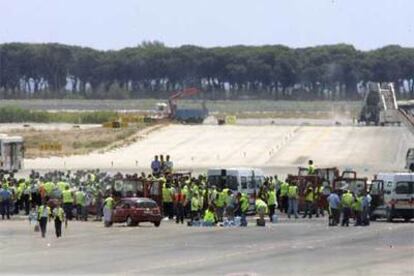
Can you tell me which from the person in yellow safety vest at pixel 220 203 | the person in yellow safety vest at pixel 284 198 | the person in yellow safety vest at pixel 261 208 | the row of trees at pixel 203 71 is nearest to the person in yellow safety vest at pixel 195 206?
the person in yellow safety vest at pixel 220 203

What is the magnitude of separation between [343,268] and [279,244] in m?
6.90

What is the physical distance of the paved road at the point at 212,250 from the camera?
1211 inches

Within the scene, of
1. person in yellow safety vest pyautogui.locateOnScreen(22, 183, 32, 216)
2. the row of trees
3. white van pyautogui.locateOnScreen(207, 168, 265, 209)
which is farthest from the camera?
the row of trees

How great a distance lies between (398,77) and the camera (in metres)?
134

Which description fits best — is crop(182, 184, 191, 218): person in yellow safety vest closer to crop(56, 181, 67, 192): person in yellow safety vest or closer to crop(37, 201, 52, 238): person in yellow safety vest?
crop(56, 181, 67, 192): person in yellow safety vest

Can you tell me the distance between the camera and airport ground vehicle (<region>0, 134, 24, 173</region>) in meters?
73.8

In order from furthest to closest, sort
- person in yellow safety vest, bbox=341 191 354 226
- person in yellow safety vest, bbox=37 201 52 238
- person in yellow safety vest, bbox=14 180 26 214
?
1. person in yellow safety vest, bbox=14 180 26 214
2. person in yellow safety vest, bbox=341 191 354 226
3. person in yellow safety vest, bbox=37 201 52 238

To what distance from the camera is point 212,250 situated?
35.6 metres

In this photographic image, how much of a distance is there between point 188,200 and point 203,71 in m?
123

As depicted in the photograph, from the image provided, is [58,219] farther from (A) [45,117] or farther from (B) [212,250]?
(A) [45,117]

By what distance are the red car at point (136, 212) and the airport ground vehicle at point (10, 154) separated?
27616 millimetres

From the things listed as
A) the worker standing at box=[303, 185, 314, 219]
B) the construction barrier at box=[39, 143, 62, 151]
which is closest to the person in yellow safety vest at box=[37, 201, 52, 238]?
the worker standing at box=[303, 185, 314, 219]

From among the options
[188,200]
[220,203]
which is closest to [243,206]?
[220,203]

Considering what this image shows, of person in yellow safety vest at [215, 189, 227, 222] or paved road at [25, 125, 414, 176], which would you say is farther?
paved road at [25, 125, 414, 176]
